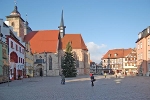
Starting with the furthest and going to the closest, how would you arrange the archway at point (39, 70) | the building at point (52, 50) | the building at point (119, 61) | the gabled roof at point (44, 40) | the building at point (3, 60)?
the building at point (119, 61)
the gabled roof at point (44, 40)
the building at point (52, 50)
the archway at point (39, 70)
the building at point (3, 60)

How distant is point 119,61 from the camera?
3765 inches

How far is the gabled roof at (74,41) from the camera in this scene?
76812mm

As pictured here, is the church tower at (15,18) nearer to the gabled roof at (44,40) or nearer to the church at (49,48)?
the church at (49,48)

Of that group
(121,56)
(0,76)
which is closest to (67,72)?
(0,76)

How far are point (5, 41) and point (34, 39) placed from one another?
41735 millimetres

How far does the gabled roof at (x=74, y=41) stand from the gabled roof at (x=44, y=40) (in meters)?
6.24

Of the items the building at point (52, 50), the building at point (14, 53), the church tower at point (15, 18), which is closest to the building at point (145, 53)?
the building at point (52, 50)

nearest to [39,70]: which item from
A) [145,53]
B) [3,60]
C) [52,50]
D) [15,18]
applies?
[52,50]

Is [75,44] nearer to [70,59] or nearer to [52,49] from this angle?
[52,49]

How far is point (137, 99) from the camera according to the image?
1188 cm

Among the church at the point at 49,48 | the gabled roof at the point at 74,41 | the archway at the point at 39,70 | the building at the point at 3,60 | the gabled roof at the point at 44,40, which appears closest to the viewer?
the building at the point at 3,60

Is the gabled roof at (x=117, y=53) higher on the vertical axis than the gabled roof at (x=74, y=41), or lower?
lower

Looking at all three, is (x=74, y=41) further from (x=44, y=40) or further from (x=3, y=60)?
(x=3, y=60)

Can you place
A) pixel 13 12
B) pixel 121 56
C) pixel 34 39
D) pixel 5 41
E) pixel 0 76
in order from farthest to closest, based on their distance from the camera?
pixel 121 56 < pixel 34 39 < pixel 13 12 < pixel 5 41 < pixel 0 76
